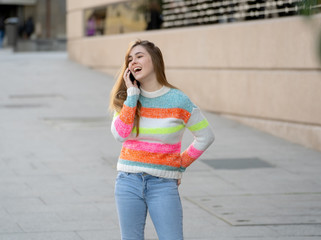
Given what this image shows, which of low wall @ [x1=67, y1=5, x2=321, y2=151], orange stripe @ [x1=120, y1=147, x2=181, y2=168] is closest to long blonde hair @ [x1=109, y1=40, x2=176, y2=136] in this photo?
orange stripe @ [x1=120, y1=147, x2=181, y2=168]

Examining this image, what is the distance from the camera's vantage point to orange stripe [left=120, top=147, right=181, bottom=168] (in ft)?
12.1

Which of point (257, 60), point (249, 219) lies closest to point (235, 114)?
point (257, 60)

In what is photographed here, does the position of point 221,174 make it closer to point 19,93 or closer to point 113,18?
point 19,93

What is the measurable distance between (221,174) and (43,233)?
10.8 ft

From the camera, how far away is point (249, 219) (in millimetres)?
6273

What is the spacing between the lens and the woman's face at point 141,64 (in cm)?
372

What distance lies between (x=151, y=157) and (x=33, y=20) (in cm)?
4789

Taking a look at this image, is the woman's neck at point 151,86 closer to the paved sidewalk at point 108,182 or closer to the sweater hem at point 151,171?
the sweater hem at point 151,171

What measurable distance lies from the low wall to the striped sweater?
557 cm

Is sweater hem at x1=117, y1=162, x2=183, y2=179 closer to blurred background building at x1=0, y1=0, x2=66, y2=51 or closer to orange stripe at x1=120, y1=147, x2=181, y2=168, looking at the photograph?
orange stripe at x1=120, y1=147, x2=181, y2=168

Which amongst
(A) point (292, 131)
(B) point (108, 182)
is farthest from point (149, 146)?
(A) point (292, 131)

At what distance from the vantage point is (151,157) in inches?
146

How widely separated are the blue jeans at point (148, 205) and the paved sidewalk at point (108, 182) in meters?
1.98

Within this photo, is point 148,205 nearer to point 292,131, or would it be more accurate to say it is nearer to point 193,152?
point 193,152
